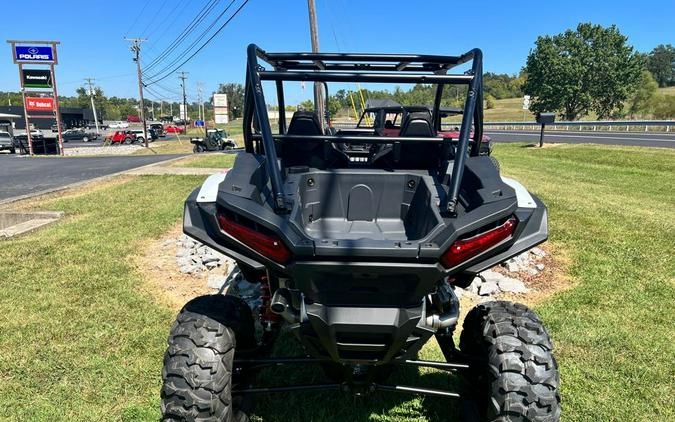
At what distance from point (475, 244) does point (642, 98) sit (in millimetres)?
67863

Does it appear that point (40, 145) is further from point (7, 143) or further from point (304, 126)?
point (304, 126)

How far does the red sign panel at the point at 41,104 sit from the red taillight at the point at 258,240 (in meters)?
31.7

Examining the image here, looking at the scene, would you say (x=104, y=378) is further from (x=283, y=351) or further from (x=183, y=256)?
(x=183, y=256)

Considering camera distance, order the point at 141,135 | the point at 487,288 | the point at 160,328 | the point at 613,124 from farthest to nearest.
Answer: the point at 141,135 < the point at 613,124 < the point at 487,288 < the point at 160,328

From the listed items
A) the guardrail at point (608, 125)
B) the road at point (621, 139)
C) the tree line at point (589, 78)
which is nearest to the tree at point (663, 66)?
the tree line at point (589, 78)

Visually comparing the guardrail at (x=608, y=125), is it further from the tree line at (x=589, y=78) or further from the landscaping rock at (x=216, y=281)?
the landscaping rock at (x=216, y=281)

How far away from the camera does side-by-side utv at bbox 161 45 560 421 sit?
1859 mm

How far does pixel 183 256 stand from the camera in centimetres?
554

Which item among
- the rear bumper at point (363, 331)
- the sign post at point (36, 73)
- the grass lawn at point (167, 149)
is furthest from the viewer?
the grass lawn at point (167, 149)

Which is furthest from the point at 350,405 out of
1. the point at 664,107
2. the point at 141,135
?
the point at 664,107

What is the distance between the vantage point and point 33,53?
2695 centimetres

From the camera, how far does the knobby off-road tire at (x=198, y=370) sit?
79.7 inches

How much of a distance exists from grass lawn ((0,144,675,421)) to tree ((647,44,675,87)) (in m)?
124

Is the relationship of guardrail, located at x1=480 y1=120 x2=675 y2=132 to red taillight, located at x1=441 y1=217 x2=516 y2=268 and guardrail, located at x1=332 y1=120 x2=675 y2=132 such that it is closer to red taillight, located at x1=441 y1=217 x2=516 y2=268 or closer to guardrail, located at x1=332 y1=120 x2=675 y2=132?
guardrail, located at x1=332 y1=120 x2=675 y2=132
